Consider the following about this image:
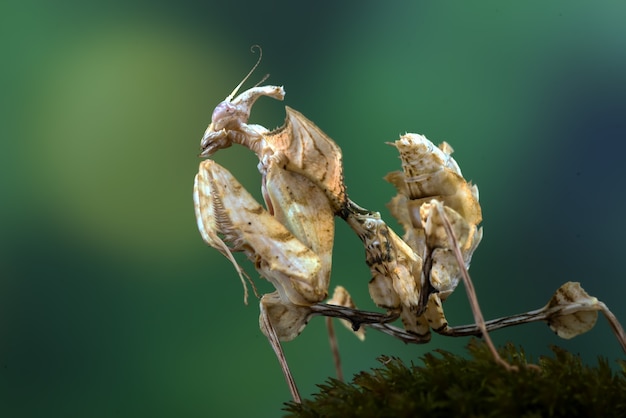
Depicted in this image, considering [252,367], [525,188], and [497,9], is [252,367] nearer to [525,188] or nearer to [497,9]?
[525,188]

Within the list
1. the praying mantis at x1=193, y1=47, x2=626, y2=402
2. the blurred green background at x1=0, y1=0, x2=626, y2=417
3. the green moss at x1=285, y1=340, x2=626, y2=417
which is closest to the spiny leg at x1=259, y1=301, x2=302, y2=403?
the praying mantis at x1=193, y1=47, x2=626, y2=402

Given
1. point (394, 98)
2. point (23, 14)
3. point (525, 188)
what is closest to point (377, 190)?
point (394, 98)

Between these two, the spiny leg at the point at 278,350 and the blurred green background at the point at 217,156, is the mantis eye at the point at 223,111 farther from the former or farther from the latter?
the blurred green background at the point at 217,156

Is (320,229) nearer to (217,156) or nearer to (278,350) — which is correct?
(278,350)

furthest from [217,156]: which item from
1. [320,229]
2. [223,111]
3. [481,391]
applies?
[481,391]

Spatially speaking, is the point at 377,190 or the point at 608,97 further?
the point at 377,190

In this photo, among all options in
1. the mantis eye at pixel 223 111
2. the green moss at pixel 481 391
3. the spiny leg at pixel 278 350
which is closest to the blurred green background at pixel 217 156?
the mantis eye at pixel 223 111

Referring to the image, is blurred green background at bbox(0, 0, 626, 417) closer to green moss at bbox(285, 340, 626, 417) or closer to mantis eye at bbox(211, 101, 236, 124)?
mantis eye at bbox(211, 101, 236, 124)
